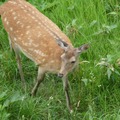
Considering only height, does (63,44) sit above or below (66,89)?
above

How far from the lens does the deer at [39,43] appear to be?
4.57 meters

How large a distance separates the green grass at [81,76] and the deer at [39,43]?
0.15m

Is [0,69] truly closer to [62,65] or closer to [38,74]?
[38,74]

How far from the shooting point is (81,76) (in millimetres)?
5027

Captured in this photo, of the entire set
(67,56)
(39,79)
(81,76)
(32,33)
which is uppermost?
(32,33)

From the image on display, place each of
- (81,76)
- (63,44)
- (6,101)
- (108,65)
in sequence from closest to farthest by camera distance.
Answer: (6,101) < (63,44) < (108,65) < (81,76)

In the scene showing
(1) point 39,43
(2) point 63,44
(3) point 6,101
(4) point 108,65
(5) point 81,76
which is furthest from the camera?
(5) point 81,76

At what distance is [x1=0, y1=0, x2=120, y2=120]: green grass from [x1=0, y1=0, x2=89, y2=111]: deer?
147 millimetres

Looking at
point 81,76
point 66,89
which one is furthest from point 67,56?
point 81,76

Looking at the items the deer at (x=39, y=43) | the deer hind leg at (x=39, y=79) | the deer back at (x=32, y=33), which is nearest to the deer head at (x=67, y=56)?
the deer at (x=39, y=43)

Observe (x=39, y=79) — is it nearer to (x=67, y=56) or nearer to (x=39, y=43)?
(x=39, y=43)

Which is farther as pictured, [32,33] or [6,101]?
[32,33]

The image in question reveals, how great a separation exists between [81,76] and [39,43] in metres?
0.58

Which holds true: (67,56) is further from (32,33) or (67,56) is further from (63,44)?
(32,33)
